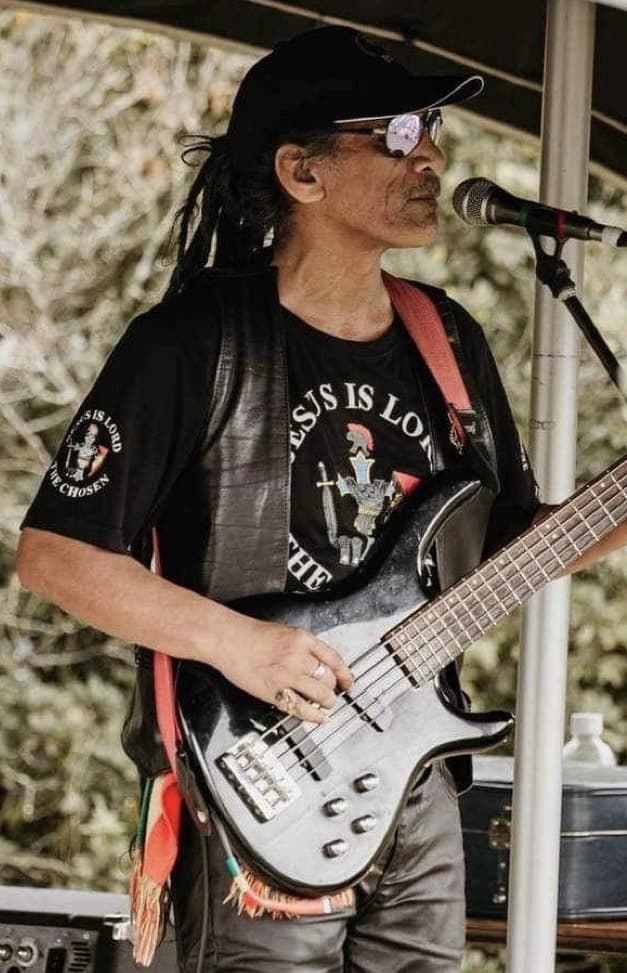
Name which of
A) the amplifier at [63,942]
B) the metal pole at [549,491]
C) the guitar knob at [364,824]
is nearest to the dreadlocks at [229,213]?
the metal pole at [549,491]

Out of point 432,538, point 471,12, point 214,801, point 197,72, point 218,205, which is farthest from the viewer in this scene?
point 197,72

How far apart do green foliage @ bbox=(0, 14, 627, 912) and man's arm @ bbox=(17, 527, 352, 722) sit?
457 centimetres

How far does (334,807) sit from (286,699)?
0.57 feet

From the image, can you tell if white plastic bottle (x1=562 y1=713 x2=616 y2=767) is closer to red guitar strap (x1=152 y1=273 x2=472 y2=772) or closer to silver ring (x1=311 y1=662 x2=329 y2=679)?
red guitar strap (x1=152 y1=273 x2=472 y2=772)

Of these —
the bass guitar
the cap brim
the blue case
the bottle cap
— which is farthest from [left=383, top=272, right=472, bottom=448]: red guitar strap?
the bottle cap

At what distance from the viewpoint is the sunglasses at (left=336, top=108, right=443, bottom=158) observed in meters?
2.77

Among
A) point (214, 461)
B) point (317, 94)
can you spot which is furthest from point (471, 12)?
point (214, 461)

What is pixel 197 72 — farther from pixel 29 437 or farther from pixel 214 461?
pixel 214 461

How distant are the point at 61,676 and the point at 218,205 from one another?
450 centimetres

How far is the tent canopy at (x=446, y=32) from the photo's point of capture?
11.7ft

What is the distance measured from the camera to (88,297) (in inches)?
285

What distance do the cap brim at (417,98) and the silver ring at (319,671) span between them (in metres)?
0.81

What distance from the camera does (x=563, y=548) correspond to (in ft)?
9.17

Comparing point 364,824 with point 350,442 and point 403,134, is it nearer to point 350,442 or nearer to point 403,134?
point 350,442
